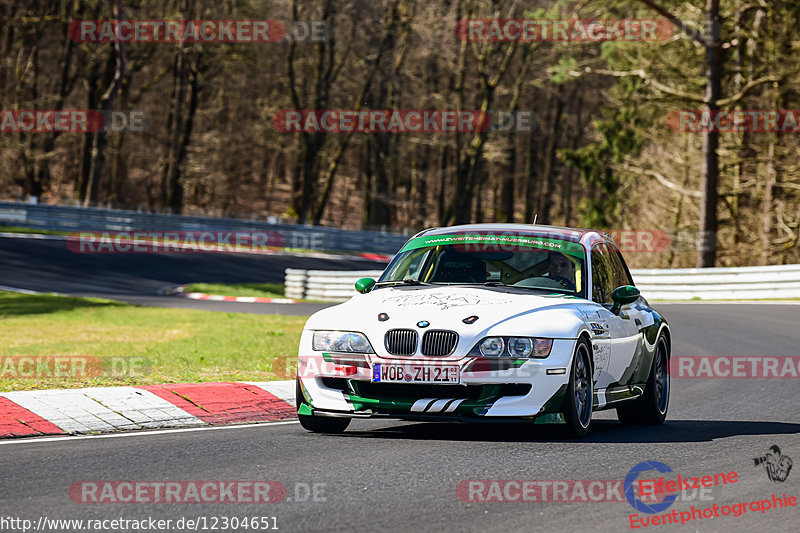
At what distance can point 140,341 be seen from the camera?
1880 centimetres

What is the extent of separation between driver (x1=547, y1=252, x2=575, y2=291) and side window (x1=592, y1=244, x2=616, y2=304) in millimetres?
215

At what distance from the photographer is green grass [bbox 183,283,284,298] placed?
32688 mm

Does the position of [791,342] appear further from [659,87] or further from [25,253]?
[25,253]

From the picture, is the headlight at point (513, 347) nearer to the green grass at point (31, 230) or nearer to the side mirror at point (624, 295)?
the side mirror at point (624, 295)

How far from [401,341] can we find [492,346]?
2.00 feet

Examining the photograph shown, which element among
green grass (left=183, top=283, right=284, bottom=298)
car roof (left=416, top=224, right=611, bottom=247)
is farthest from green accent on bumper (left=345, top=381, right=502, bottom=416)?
green grass (left=183, top=283, right=284, bottom=298)

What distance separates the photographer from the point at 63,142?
62.4 meters

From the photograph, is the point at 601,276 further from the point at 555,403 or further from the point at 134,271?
the point at 134,271

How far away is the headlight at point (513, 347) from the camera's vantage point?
26.2 ft

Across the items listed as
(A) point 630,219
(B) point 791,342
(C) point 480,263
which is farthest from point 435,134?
(C) point 480,263

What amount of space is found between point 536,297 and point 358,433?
5.42 feet

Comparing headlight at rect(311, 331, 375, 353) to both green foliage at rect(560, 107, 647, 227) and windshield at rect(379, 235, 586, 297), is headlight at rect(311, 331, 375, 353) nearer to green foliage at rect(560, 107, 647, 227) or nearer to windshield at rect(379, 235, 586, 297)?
windshield at rect(379, 235, 586, 297)

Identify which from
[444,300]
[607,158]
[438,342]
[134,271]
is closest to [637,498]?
[438,342]

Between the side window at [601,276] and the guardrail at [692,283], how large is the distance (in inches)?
642
